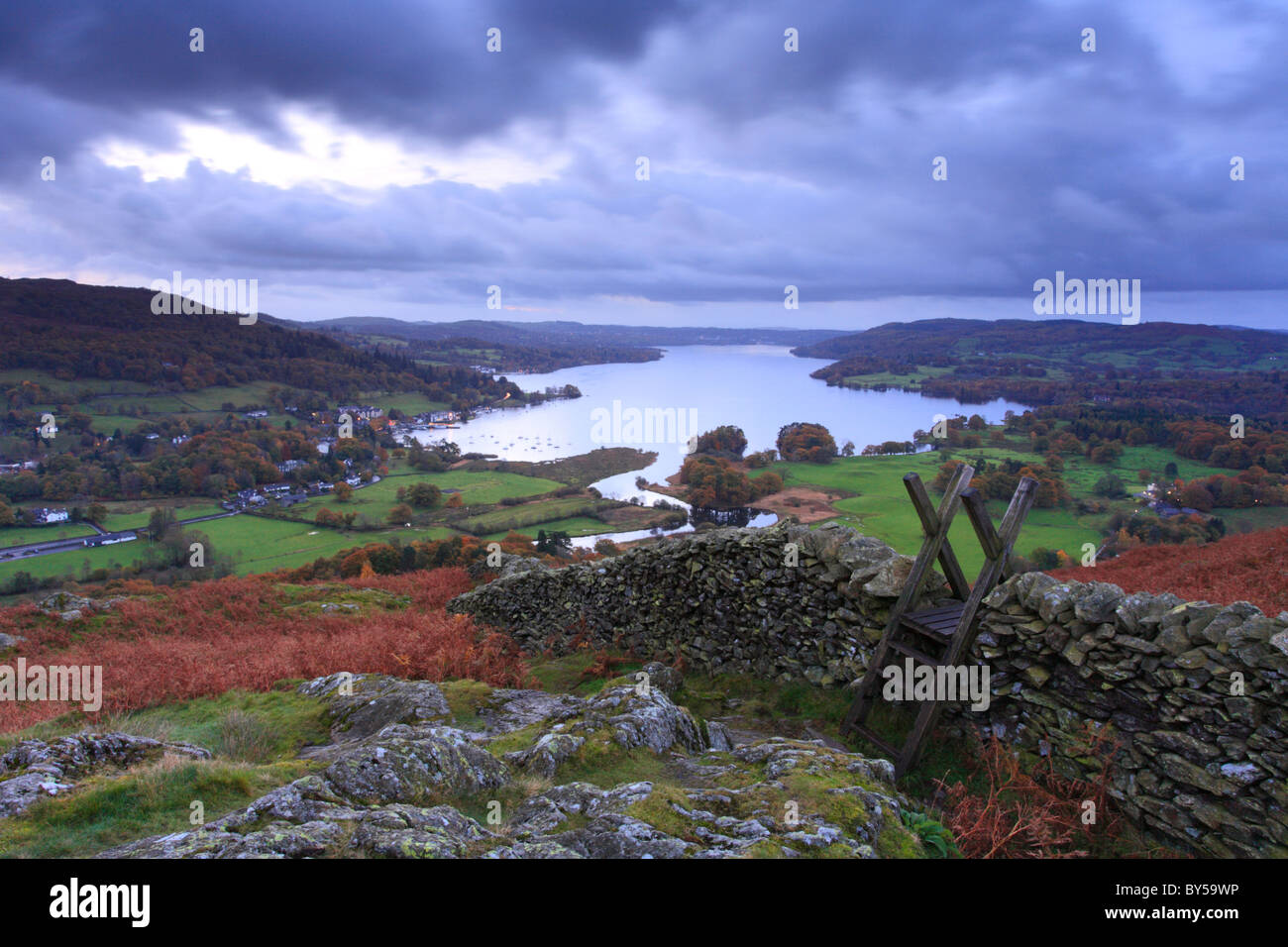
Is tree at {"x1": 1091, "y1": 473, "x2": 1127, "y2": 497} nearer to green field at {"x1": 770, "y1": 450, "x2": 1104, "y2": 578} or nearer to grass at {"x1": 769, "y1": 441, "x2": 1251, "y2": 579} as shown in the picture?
grass at {"x1": 769, "y1": 441, "x2": 1251, "y2": 579}

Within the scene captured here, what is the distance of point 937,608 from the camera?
7535mm

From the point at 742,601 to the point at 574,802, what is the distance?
20.9ft

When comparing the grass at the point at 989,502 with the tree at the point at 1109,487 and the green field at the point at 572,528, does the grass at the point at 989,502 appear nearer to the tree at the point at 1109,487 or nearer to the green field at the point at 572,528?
the tree at the point at 1109,487

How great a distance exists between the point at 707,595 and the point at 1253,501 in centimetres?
2904

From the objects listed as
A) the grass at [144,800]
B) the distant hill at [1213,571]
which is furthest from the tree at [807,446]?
the grass at [144,800]

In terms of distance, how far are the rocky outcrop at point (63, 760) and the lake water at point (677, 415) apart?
26.1 metres

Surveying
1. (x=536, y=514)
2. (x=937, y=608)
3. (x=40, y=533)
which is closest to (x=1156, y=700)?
(x=937, y=608)

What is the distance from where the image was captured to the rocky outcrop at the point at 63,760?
4.04m

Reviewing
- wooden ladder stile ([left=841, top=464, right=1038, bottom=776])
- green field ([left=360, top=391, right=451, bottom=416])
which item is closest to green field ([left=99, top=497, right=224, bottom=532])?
green field ([left=360, top=391, right=451, bottom=416])

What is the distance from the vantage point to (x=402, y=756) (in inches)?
186

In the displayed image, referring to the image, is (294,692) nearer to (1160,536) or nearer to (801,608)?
(801,608)

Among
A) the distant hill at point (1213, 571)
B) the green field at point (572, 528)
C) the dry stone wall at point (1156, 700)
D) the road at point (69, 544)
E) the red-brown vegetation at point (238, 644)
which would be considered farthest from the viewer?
the road at point (69, 544)

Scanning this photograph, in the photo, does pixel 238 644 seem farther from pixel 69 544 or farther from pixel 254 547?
pixel 69 544
